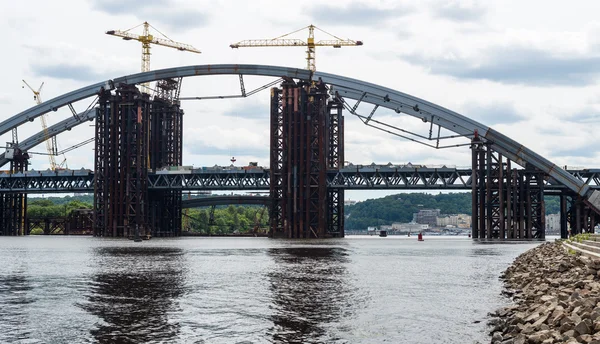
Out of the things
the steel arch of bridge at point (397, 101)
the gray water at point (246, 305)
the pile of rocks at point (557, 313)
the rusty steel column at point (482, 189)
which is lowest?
the gray water at point (246, 305)

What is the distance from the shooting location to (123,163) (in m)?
172

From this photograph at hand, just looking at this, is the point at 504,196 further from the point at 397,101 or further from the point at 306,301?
the point at 306,301

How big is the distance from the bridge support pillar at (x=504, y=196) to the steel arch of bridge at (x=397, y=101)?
2.40 m

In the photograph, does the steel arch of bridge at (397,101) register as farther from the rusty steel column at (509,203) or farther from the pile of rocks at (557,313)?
the pile of rocks at (557,313)

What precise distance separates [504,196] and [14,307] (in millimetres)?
124288

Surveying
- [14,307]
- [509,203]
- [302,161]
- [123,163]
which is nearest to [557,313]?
[14,307]

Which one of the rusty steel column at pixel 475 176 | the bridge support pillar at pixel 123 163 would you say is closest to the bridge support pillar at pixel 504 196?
the rusty steel column at pixel 475 176

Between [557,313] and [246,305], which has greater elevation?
[557,313]

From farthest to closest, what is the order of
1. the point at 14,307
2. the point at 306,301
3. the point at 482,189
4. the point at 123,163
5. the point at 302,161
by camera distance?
the point at 123,163, the point at 302,161, the point at 482,189, the point at 306,301, the point at 14,307

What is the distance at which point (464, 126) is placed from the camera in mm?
153500

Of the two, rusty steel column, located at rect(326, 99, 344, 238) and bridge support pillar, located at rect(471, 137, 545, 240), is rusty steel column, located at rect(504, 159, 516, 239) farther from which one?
rusty steel column, located at rect(326, 99, 344, 238)

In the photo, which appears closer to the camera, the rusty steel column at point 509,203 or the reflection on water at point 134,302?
the reflection on water at point 134,302

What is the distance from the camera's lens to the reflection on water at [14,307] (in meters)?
27.8

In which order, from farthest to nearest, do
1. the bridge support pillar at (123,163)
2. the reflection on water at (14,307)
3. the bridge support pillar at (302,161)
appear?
the bridge support pillar at (123,163) < the bridge support pillar at (302,161) < the reflection on water at (14,307)
